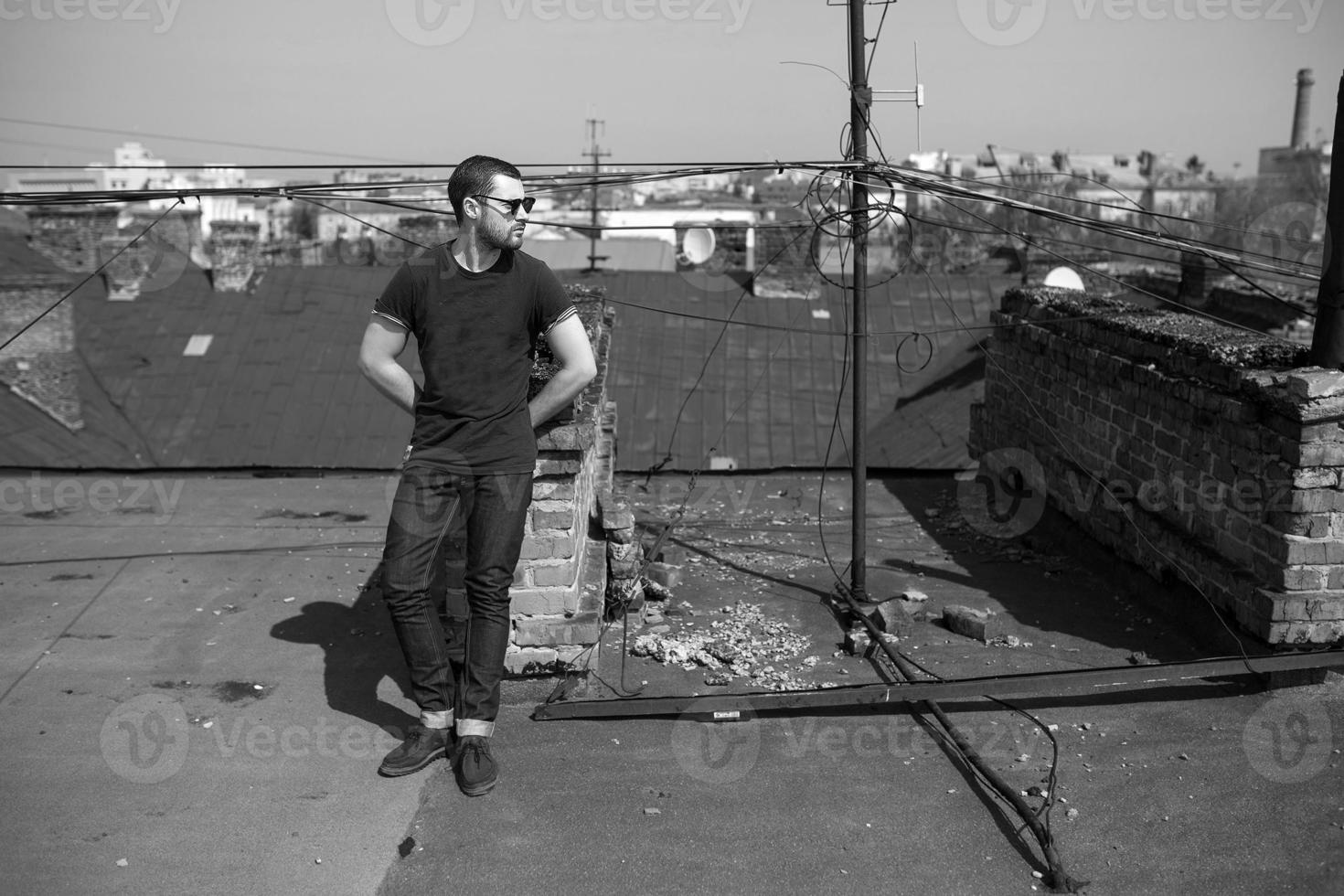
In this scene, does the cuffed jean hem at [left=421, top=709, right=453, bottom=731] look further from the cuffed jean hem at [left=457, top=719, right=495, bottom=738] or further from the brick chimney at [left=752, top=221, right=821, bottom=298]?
the brick chimney at [left=752, top=221, right=821, bottom=298]

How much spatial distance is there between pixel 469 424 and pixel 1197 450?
4211 millimetres

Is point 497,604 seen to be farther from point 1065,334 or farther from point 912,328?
point 912,328

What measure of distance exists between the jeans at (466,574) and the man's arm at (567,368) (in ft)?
1.01

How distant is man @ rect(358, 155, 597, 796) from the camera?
4277 millimetres

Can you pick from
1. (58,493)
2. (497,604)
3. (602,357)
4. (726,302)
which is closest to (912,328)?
(726,302)

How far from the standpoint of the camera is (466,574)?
438 centimetres

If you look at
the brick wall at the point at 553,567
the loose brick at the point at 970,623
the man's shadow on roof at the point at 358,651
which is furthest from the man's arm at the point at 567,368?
the loose brick at the point at 970,623

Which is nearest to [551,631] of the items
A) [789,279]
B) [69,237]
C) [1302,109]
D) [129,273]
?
[789,279]

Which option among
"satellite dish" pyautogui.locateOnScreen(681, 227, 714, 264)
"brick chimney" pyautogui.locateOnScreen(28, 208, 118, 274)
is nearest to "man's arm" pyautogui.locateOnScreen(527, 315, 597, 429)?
"brick chimney" pyautogui.locateOnScreen(28, 208, 118, 274)

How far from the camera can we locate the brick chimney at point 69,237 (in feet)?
55.8

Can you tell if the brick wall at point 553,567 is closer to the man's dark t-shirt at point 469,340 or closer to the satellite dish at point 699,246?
the man's dark t-shirt at point 469,340

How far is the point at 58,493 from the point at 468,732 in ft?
23.7

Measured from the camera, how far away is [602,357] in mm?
7484

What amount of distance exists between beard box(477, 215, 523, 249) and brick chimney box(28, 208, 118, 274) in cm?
1495
